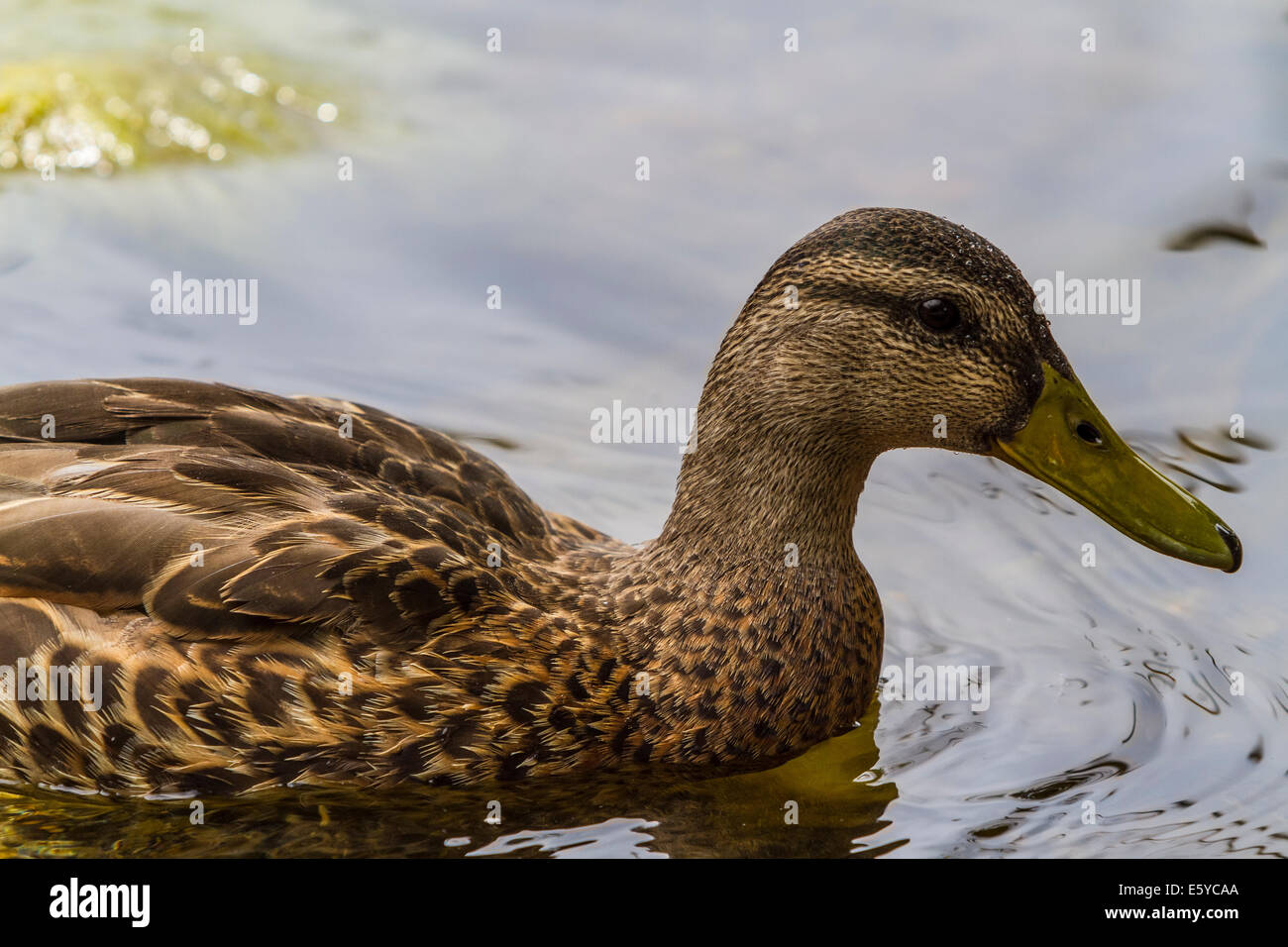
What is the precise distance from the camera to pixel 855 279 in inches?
255

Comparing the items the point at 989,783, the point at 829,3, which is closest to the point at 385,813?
the point at 989,783

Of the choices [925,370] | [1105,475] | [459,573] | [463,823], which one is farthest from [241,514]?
[1105,475]

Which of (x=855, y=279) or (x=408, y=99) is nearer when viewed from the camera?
(x=855, y=279)

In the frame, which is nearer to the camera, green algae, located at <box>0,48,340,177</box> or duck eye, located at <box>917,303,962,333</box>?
duck eye, located at <box>917,303,962,333</box>

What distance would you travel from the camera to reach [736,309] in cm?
1003

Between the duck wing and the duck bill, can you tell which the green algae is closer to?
the duck wing

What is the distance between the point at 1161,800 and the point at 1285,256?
457 centimetres

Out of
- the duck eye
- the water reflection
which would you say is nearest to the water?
the water reflection

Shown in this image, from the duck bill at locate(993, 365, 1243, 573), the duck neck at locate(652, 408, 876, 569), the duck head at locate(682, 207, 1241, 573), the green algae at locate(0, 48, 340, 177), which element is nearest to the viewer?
the duck head at locate(682, 207, 1241, 573)

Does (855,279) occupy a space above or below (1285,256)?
below

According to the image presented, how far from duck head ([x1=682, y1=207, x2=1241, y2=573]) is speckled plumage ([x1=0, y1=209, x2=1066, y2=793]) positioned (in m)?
0.01

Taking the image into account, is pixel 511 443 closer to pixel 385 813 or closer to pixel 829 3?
pixel 385 813

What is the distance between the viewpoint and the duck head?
6453 mm

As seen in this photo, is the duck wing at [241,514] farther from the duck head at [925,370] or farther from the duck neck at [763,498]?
the duck head at [925,370]
